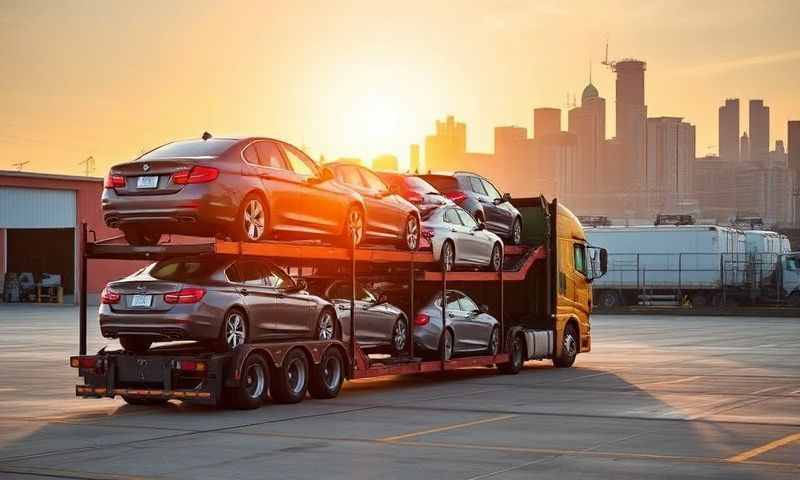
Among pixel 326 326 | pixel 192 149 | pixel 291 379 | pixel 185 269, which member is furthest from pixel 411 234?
pixel 185 269

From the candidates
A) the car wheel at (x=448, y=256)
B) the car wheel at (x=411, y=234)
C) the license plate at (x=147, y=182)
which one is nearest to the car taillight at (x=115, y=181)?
the license plate at (x=147, y=182)

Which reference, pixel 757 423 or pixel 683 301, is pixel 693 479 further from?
pixel 683 301

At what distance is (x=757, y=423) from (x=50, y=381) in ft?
37.8

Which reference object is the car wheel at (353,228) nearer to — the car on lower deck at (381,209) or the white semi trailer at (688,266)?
the car on lower deck at (381,209)

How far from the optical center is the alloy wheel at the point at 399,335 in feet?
66.6

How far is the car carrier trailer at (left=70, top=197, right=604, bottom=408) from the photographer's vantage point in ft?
52.3

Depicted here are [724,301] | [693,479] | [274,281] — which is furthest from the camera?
[724,301]

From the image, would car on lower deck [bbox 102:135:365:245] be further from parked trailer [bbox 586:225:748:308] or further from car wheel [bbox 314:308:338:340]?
parked trailer [bbox 586:225:748:308]

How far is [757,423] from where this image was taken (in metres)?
15.4

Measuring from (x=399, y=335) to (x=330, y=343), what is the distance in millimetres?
2766

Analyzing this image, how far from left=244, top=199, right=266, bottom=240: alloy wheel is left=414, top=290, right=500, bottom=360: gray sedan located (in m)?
5.10

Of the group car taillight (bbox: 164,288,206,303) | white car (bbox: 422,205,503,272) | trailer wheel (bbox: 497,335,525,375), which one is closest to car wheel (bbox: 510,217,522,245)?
white car (bbox: 422,205,503,272)

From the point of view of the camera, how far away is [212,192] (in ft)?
51.5

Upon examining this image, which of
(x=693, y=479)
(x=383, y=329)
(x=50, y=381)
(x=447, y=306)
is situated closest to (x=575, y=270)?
(x=447, y=306)
